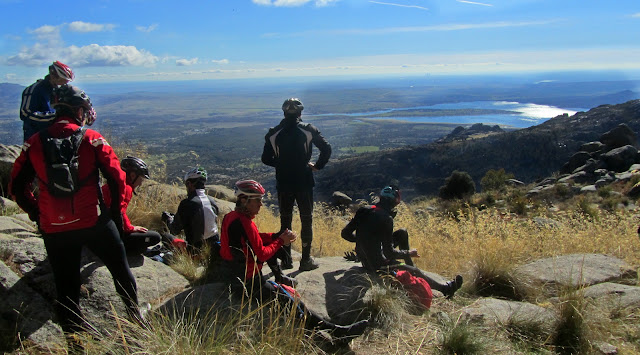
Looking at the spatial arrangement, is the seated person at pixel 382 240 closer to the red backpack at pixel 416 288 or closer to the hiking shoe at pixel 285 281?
the red backpack at pixel 416 288

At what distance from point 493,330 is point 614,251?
4105 mm

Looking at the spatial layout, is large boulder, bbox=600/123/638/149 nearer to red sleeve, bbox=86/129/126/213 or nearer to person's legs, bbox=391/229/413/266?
person's legs, bbox=391/229/413/266

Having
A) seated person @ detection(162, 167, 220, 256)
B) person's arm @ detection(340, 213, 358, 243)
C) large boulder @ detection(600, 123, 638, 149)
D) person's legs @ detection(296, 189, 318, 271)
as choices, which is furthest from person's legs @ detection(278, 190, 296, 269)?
large boulder @ detection(600, 123, 638, 149)

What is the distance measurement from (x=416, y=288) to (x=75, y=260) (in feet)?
10.1

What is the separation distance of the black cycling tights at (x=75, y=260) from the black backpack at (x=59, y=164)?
32 centimetres

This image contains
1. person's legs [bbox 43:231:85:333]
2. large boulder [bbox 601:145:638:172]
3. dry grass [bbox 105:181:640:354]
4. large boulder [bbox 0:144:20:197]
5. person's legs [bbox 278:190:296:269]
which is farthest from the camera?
large boulder [bbox 601:145:638:172]

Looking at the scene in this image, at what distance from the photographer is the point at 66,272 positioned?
2.86 metres

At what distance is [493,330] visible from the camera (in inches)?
140

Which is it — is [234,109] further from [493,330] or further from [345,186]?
[493,330]

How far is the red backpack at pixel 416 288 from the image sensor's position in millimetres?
4091

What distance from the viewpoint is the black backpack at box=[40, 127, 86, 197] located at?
2615 millimetres

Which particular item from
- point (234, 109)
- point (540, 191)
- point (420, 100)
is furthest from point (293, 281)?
point (420, 100)

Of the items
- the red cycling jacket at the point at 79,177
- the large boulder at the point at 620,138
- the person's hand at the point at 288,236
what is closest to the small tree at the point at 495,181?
the large boulder at the point at 620,138

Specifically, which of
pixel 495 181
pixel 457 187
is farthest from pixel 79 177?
pixel 495 181
